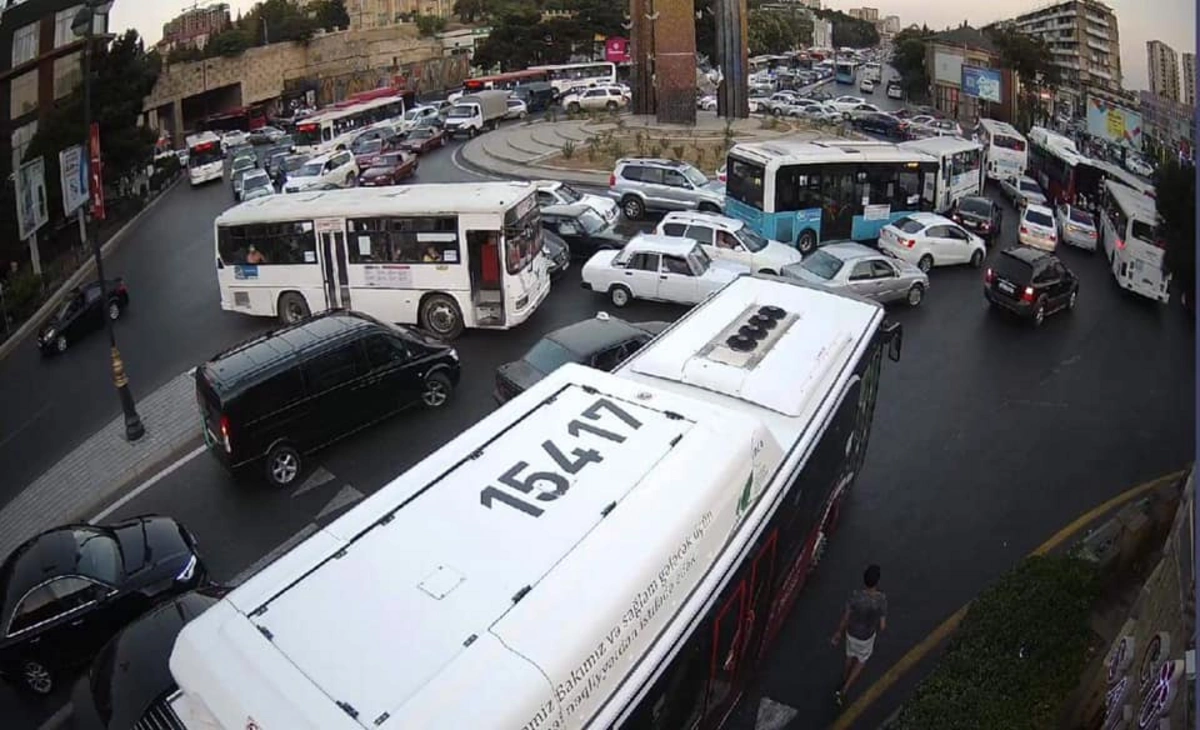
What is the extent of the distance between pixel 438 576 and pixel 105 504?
355 inches

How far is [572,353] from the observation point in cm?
1253

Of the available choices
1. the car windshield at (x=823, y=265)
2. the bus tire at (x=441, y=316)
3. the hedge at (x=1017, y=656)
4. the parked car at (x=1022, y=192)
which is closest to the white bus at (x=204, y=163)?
the bus tire at (x=441, y=316)

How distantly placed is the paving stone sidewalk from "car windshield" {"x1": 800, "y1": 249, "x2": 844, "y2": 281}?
37.2ft

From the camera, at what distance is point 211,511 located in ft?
A: 38.3

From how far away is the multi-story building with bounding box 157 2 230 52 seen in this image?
214 ft

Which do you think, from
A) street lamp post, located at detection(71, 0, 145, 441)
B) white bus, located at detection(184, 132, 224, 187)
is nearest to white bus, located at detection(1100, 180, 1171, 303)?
street lamp post, located at detection(71, 0, 145, 441)

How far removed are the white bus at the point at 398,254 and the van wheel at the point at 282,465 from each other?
4.80 meters

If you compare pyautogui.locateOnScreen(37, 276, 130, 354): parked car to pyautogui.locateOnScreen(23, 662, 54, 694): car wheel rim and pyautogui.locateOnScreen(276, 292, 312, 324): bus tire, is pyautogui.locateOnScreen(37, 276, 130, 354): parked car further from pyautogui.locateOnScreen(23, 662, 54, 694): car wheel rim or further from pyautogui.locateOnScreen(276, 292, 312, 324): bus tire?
pyautogui.locateOnScreen(23, 662, 54, 694): car wheel rim

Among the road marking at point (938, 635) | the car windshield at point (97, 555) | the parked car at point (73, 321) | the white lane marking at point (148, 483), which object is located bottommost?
the road marking at point (938, 635)

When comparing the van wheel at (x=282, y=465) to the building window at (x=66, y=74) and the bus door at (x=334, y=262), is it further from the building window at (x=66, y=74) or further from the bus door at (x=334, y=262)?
the building window at (x=66, y=74)

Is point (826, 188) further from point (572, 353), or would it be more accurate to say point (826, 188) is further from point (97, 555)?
point (97, 555)

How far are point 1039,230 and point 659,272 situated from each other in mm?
10885

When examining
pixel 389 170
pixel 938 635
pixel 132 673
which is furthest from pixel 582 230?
pixel 132 673

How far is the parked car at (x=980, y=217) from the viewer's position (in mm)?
22938
